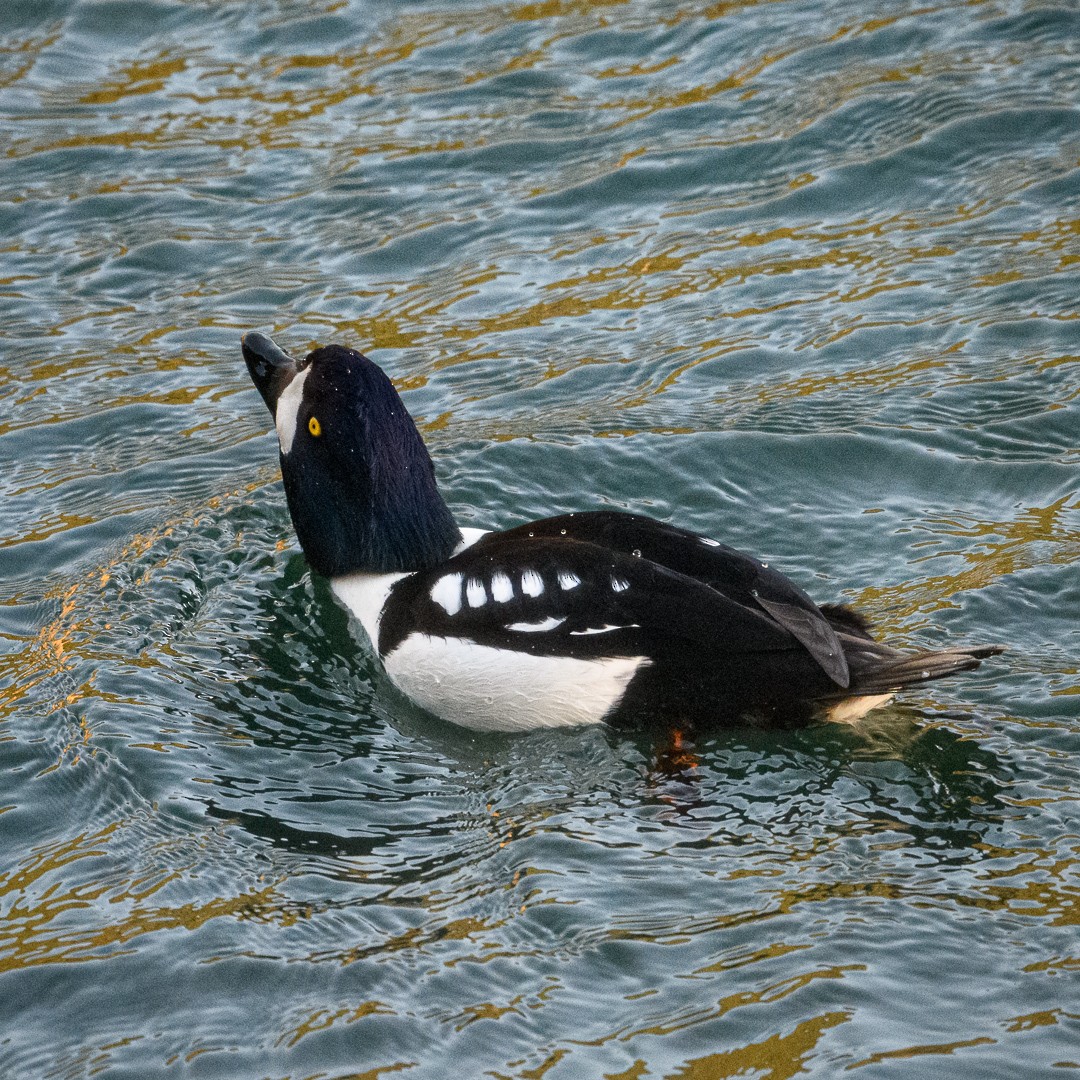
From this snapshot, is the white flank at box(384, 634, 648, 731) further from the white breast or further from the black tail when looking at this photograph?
the black tail

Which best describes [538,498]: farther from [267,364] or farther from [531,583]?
[531,583]

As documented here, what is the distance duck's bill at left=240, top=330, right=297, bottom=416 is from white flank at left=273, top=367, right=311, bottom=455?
0.08m

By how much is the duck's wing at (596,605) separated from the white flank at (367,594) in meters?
0.24

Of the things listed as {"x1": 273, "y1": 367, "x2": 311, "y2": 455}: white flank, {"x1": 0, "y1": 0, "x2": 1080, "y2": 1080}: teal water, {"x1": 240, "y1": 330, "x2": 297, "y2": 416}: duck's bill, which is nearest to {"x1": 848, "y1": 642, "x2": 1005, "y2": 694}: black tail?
{"x1": 0, "y1": 0, "x2": 1080, "y2": 1080}: teal water

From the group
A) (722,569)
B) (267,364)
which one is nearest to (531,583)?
(722,569)

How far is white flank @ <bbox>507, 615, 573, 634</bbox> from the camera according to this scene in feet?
18.4

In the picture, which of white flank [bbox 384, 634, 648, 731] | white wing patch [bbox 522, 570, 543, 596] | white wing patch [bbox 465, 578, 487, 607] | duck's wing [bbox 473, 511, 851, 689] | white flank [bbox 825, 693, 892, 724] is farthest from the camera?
white wing patch [bbox 465, 578, 487, 607]

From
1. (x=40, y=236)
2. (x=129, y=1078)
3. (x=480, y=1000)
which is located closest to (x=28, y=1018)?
(x=129, y=1078)

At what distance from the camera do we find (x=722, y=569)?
5500mm

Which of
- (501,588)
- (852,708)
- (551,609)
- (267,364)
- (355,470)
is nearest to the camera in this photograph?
(852,708)

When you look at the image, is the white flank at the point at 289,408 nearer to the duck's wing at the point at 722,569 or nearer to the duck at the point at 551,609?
the duck at the point at 551,609

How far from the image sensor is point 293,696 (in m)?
6.08

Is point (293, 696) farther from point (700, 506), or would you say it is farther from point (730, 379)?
point (730, 379)

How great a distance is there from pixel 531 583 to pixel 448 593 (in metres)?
0.40
